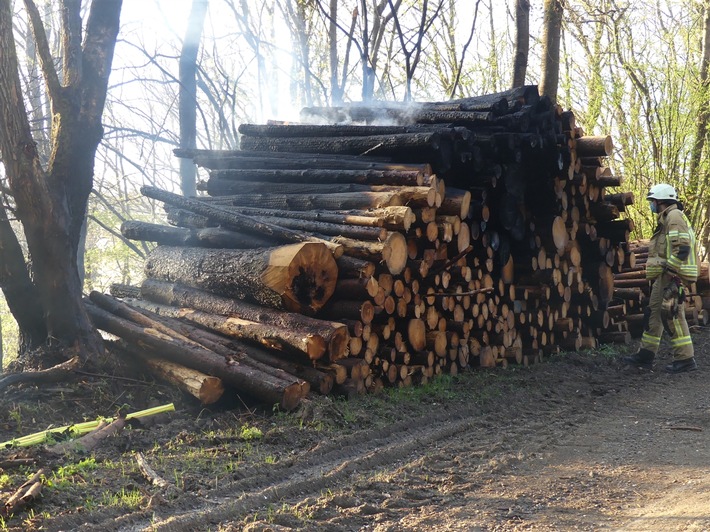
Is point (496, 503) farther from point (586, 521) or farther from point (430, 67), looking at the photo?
point (430, 67)

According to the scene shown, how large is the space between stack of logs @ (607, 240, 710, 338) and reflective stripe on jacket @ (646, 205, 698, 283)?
1.54m

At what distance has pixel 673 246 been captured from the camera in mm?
9391

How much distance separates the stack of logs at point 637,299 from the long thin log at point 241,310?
6369 millimetres

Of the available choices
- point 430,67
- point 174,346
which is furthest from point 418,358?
point 430,67

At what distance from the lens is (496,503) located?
14.2 feet

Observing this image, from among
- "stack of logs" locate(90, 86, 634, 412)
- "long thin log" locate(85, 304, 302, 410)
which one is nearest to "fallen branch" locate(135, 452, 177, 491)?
"long thin log" locate(85, 304, 302, 410)

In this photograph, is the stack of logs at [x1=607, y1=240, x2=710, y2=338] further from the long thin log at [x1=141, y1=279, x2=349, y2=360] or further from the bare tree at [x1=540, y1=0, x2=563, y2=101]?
the long thin log at [x1=141, y1=279, x2=349, y2=360]

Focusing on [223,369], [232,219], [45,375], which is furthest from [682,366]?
[45,375]

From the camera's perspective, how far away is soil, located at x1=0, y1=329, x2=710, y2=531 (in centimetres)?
400

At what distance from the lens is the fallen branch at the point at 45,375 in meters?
6.14

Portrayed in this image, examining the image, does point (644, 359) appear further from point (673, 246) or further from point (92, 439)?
point (92, 439)

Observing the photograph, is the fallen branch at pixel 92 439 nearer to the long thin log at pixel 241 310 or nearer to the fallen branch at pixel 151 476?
the fallen branch at pixel 151 476

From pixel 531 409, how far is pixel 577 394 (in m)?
1.10

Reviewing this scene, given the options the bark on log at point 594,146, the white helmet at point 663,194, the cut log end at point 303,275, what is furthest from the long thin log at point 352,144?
the white helmet at point 663,194
